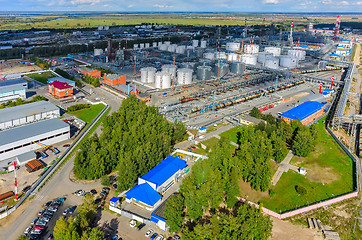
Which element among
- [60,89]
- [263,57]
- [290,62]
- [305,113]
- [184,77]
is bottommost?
[305,113]

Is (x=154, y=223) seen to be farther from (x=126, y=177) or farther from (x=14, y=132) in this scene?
(x=14, y=132)

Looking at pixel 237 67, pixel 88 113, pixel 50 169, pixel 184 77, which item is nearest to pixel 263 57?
pixel 237 67

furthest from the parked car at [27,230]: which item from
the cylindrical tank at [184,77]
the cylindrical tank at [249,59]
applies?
the cylindrical tank at [249,59]

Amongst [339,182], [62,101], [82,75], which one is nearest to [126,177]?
[339,182]

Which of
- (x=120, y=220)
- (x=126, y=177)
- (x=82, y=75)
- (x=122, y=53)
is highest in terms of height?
(x=122, y=53)

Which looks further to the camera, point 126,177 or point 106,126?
point 106,126

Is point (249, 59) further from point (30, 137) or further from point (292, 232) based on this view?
point (292, 232)
